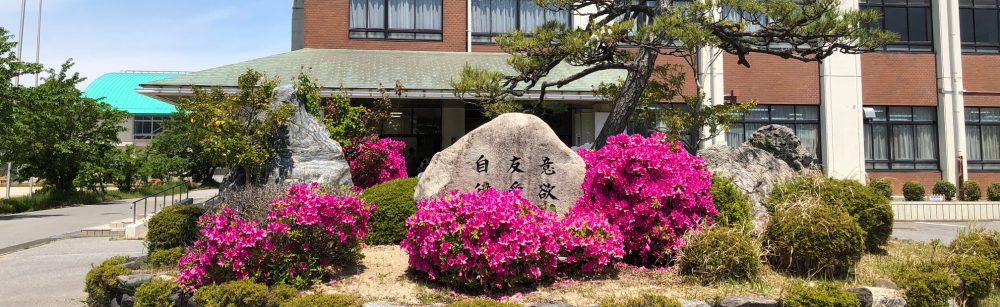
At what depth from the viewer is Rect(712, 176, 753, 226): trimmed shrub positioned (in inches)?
275

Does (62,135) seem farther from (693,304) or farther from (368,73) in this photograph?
(693,304)

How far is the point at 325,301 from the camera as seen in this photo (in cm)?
497

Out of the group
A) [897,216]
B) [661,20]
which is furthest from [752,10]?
[897,216]

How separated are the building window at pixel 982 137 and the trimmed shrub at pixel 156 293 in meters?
24.0

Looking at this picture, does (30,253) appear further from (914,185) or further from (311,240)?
(914,185)

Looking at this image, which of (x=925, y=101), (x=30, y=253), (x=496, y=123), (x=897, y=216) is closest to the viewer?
(x=496, y=123)

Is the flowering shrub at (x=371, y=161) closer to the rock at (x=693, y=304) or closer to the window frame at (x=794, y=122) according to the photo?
the rock at (x=693, y=304)

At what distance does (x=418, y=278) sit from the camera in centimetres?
609

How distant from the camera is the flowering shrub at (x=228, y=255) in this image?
5559 mm

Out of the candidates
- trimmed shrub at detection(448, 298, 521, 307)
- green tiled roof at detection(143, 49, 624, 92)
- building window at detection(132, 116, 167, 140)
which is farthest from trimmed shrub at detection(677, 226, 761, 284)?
building window at detection(132, 116, 167, 140)

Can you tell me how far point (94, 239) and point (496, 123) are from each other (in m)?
10.9

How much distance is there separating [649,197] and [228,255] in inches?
160

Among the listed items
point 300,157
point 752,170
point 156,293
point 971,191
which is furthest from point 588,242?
point 971,191

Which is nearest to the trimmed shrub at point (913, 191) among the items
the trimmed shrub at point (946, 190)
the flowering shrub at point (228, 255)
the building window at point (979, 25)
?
the trimmed shrub at point (946, 190)
